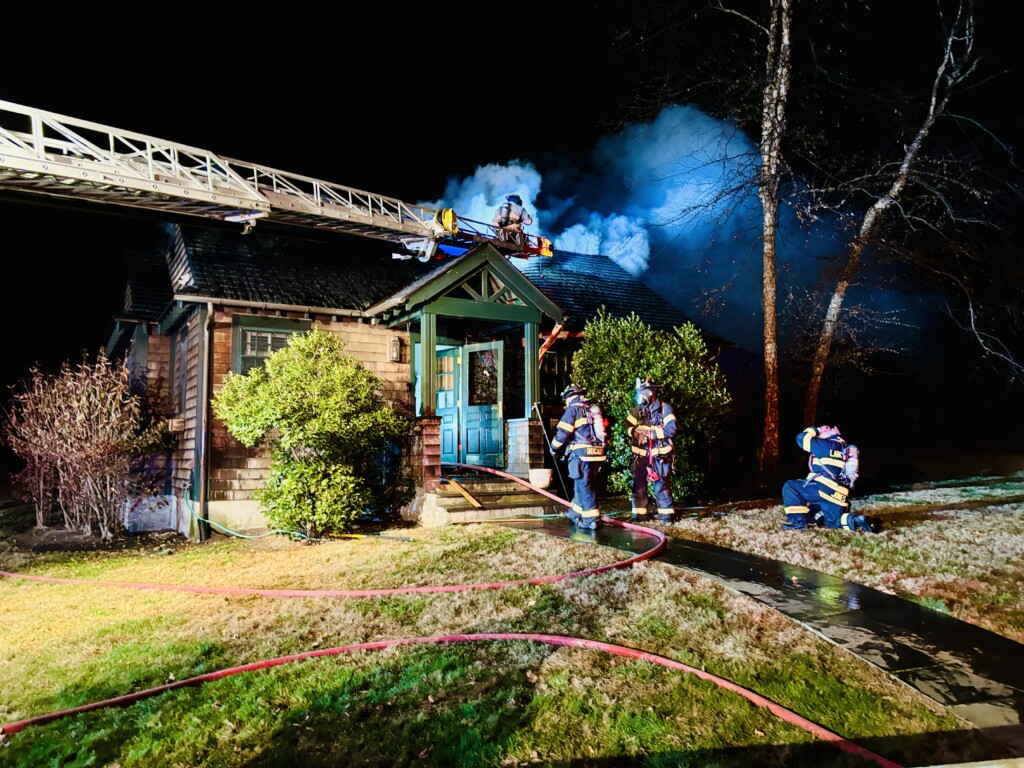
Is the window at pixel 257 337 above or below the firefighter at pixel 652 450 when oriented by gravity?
above

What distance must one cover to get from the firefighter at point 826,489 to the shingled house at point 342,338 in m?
4.45

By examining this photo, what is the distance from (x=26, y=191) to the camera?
10.3 meters

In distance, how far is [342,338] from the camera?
467 inches

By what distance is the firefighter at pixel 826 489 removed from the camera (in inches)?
315

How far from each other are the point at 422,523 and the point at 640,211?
31828mm

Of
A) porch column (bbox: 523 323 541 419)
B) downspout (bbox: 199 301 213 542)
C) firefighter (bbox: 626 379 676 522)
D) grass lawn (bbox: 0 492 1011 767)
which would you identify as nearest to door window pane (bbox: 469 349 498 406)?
porch column (bbox: 523 323 541 419)

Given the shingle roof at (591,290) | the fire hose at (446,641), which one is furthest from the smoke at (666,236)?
the fire hose at (446,641)

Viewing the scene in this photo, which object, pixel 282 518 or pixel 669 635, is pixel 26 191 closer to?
pixel 282 518

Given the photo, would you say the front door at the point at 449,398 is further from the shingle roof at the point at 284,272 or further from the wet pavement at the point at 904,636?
→ the wet pavement at the point at 904,636

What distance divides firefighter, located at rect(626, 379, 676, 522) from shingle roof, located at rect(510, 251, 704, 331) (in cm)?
437

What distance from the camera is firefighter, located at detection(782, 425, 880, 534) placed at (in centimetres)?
801

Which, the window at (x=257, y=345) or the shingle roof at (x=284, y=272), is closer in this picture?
the window at (x=257, y=345)

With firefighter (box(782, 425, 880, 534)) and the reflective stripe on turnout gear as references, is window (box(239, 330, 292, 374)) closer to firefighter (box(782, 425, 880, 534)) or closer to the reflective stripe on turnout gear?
A: the reflective stripe on turnout gear

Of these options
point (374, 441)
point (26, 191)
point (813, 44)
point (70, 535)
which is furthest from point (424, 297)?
point (813, 44)
